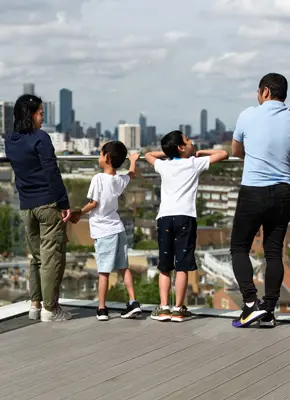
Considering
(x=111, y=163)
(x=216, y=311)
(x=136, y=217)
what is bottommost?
(x=216, y=311)

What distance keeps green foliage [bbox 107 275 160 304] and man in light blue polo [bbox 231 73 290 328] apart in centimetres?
81

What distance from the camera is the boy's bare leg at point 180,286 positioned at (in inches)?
200

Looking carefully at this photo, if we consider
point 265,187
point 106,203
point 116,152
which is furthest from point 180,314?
point 116,152

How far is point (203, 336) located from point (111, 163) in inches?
47.4

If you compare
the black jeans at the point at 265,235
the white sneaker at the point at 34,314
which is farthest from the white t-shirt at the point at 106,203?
the black jeans at the point at 265,235

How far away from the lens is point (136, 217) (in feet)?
19.4

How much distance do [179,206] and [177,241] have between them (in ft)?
0.70

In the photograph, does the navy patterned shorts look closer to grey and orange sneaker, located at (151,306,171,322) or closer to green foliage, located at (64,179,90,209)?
grey and orange sneaker, located at (151,306,171,322)

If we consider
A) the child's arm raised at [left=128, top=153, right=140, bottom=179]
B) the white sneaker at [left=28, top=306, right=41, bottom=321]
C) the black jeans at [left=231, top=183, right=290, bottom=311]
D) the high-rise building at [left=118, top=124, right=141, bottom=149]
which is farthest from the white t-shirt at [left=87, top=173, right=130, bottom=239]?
the high-rise building at [left=118, top=124, right=141, bottom=149]

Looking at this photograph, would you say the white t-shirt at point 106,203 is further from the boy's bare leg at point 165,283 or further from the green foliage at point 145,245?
the green foliage at point 145,245

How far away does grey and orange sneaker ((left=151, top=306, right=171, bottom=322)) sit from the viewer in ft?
16.4

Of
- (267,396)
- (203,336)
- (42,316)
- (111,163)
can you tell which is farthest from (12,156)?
(267,396)

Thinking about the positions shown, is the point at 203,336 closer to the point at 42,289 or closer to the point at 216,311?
the point at 216,311

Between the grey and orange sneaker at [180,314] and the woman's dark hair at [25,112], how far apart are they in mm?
1329
